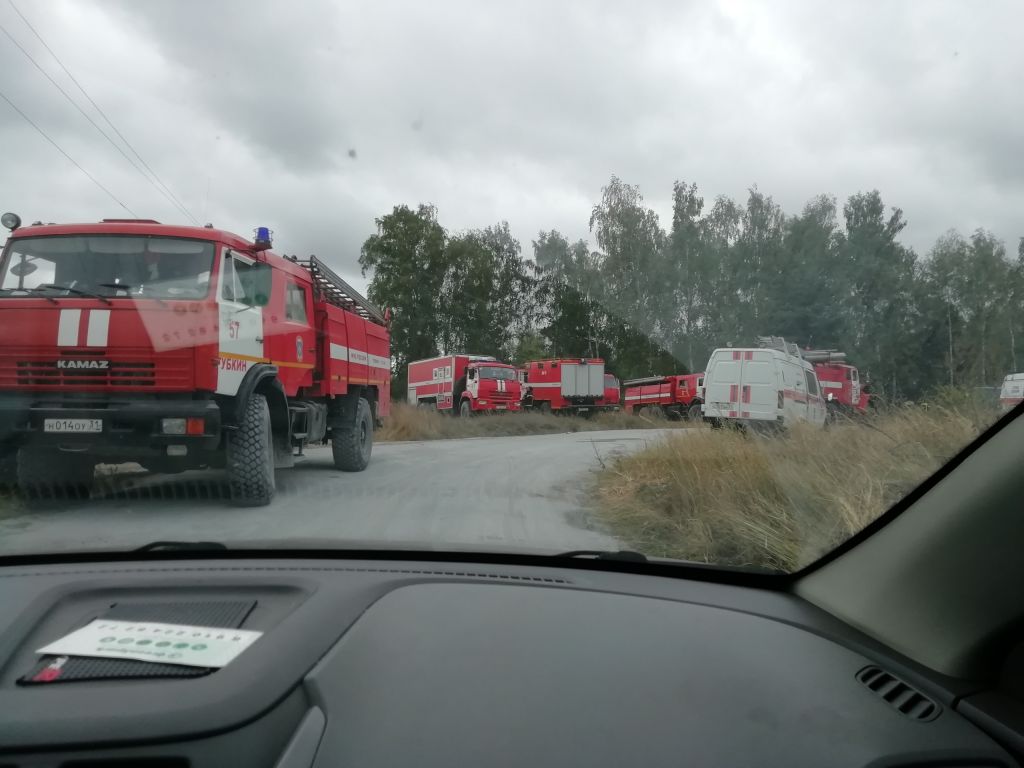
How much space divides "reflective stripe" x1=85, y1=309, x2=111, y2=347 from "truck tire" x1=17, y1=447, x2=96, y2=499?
1.08 meters

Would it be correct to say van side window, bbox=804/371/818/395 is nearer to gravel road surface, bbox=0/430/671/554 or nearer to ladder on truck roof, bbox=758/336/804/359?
ladder on truck roof, bbox=758/336/804/359

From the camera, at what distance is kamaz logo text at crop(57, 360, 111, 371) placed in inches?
279

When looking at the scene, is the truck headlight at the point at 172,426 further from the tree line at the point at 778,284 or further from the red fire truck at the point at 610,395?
the red fire truck at the point at 610,395

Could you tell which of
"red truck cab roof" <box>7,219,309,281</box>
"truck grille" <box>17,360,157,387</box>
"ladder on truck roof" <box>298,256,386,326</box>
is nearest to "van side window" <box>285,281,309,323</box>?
"ladder on truck roof" <box>298,256,386,326</box>

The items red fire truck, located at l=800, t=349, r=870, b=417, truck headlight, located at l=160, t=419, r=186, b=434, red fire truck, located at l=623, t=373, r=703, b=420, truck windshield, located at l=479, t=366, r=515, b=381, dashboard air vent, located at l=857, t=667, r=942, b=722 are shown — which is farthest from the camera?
truck windshield, located at l=479, t=366, r=515, b=381

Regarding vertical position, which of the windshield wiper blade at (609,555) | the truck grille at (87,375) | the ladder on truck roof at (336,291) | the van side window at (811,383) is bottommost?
the windshield wiper blade at (609,555)

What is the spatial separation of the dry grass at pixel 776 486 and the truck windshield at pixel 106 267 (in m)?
4.44

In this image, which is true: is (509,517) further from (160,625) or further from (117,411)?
(160,625)

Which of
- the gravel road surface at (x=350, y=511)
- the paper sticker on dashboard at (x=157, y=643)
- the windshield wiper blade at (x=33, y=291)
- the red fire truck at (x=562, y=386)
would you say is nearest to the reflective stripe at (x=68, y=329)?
the windshield wiper blade at (x=33, y=291)

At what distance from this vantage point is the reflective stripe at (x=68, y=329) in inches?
278

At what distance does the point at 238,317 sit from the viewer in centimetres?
809

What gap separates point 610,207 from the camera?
6258 millimetres

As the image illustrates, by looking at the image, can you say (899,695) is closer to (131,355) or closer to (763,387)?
(763,387)

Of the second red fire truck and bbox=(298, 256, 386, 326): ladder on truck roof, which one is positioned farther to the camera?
the second red fire truck
